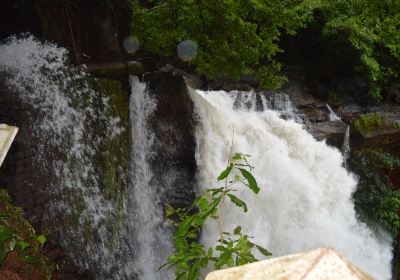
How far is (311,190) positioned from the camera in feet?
25.7

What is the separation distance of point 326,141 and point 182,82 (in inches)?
199

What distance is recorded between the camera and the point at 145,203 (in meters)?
5.87

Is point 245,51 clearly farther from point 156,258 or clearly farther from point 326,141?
point 326,141

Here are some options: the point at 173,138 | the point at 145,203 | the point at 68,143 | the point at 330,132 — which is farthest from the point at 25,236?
the point at 330,132

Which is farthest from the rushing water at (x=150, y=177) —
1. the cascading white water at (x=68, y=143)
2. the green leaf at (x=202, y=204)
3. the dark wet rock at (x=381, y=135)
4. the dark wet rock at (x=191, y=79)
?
the green leaf at (x=202, y=204)

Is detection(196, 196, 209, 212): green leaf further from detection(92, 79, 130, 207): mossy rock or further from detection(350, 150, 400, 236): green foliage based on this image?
detection(350, 150, 400, 236): green foliage

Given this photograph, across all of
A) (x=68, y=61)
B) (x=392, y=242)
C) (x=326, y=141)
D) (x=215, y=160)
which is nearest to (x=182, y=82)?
(x=215, y=160)

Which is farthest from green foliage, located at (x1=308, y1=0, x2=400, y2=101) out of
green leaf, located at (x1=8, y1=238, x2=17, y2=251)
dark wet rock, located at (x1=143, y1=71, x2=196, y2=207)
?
green leaf, located at (x1=8, y1=238, x2=17, y2=251)

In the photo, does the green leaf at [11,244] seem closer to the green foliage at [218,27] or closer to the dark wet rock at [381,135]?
the green foliage at [218,27]

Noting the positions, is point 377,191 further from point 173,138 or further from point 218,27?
point 218,27

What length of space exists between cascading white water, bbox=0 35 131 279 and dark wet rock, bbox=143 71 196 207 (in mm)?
1233

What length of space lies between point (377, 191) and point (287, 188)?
3762 millimetres

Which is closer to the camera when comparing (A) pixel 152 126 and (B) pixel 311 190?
(A) pixel 152 126

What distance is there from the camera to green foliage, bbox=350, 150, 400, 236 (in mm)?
9203
